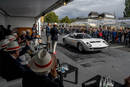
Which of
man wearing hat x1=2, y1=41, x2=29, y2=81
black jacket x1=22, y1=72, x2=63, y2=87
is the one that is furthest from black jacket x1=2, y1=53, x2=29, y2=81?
black jacket x1=22, y1=72, x2=63, y2=87

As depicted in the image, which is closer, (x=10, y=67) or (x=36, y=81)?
(x=36, y=81)

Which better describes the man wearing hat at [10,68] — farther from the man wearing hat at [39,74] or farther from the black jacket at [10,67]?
the man wearing hat at [39,74]

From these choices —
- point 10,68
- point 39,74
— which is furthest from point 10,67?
point 39,74

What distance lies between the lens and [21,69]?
7.98 feet

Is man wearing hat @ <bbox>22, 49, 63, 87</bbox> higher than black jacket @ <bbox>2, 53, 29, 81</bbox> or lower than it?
Answer: higher

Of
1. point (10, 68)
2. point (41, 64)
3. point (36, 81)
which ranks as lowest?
point (10, 68)

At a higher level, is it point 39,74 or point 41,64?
point 41,64

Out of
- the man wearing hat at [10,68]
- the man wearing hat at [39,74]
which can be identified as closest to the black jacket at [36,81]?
the man wearing hat at [39,74]

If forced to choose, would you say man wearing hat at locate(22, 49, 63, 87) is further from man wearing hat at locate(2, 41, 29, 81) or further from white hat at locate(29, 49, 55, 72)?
man wearing hat at locate(2, 41, 29, 81)

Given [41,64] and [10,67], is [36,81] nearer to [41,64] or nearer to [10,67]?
[41,64]

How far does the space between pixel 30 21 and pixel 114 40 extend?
9.54 metres

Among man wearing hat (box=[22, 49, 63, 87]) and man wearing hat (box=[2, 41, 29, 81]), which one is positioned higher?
man wearing hat (box=[22, 49, 63, 87])

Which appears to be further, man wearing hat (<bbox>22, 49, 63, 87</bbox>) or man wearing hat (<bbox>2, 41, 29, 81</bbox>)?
man wearing hat (<bbox>2, 41, 29, 81</bbox>)

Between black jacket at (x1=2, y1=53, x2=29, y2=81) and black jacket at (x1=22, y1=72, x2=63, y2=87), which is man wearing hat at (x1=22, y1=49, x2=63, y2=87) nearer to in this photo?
black jacket at (x1=22, y1=72, x2=63, y2=87)
